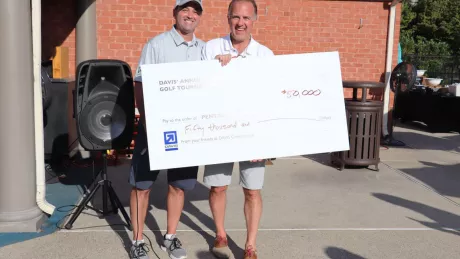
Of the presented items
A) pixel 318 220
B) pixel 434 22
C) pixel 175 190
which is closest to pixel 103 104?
pixel 175 190

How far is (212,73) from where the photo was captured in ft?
11.4

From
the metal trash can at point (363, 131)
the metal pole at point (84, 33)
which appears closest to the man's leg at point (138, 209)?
the metal pole at point (84, 33)

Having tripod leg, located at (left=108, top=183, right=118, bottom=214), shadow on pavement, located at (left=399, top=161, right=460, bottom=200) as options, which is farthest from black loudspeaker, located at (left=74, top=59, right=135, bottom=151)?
shadow on pavement, located at (left=399, top=161, right=460, bottom=200)

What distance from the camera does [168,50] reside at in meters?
3.62

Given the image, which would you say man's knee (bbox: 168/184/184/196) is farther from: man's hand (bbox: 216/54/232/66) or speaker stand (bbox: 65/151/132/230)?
man's hand (bbox: 216/54/232/66)

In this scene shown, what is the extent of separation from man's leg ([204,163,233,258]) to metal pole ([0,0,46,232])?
1.69 m

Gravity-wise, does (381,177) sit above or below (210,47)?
below

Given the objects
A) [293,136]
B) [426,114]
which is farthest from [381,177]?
[426,114]

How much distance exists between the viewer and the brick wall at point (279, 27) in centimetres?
789

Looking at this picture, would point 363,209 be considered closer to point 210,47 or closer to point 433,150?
point 210,47

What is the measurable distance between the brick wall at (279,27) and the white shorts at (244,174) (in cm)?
478

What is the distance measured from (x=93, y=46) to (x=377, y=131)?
4.44 metres

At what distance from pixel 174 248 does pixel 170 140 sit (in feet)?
3.27

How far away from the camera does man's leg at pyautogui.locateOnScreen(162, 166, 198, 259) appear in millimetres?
3795
